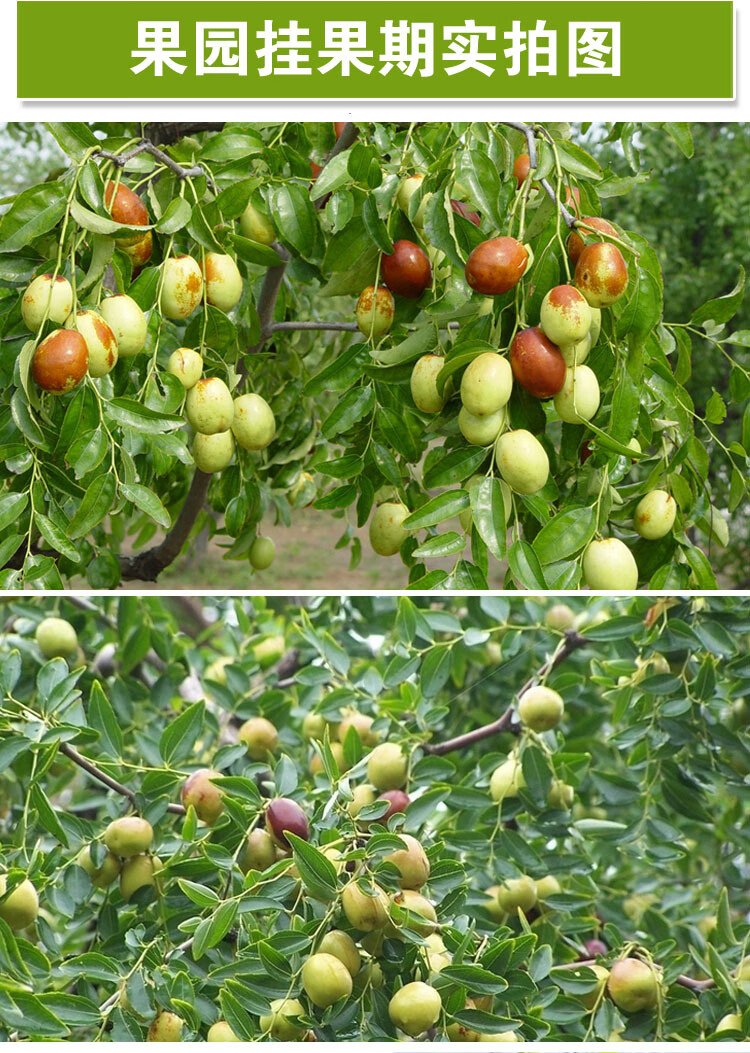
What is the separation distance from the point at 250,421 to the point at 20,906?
62 centimetres

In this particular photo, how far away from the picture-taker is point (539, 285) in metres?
1.06

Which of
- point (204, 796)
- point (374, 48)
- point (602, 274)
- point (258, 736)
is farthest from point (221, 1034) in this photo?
point (374, 48)

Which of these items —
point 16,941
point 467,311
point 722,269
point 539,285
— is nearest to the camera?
point 16,941

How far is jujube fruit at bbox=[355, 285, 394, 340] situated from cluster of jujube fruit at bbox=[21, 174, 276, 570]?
15 cm

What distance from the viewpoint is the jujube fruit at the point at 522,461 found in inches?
41.3

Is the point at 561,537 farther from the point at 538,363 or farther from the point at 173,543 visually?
the point at 173,543

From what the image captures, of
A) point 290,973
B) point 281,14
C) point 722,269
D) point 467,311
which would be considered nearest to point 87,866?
point 290,973

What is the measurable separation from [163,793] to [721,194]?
16.5 feet

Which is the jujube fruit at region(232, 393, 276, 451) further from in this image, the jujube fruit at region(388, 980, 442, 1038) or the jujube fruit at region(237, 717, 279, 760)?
the jujube fruit at region(388, 980, 442, 1038)

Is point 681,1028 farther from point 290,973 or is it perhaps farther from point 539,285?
point 539,285

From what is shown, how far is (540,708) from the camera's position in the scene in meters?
1.36

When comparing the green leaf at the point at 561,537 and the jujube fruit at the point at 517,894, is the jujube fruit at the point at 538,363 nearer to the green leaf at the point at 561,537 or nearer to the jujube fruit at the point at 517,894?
the green leaf at the point at 561,537

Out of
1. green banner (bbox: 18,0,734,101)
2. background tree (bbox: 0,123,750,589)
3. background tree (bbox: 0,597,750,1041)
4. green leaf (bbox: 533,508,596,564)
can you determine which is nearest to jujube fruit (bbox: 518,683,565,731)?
background tree (bbox: 0,597,750,1041)

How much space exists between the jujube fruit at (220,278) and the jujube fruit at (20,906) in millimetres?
643
